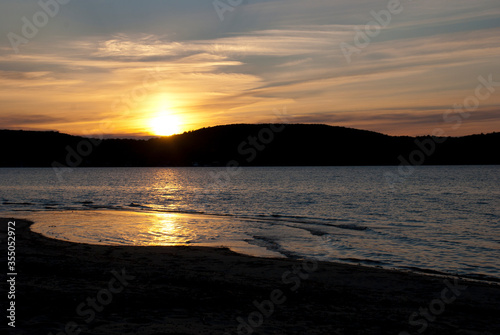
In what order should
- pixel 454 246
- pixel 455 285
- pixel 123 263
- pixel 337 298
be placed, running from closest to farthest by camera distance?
1. pixel 337 298
2. pixel 455 285
3. pixel 123 263
4. pixel 454 246

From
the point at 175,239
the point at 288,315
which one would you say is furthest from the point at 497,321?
the point at 175,239

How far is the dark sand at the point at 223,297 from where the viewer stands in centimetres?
879

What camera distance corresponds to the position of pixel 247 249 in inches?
805

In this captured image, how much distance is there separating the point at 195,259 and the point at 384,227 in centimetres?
1819

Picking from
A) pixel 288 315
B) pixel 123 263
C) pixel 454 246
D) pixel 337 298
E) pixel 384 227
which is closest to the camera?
pixel 288 315

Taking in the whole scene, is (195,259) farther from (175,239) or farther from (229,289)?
(175,239)

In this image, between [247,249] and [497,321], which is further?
[247,249]

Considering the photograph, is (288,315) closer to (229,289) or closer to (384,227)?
(229,289)

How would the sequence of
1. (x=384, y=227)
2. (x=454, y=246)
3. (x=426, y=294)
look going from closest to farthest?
(x=426, y=294) < (x=454, y=246) < (x=384, y=227)

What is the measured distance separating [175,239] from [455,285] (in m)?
14.3

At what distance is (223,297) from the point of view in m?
10.9

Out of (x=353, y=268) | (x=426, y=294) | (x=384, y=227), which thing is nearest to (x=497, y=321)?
(x=426, y=294)

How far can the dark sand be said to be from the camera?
8789 mm

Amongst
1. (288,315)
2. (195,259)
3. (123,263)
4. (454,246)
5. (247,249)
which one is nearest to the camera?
(288,315)
